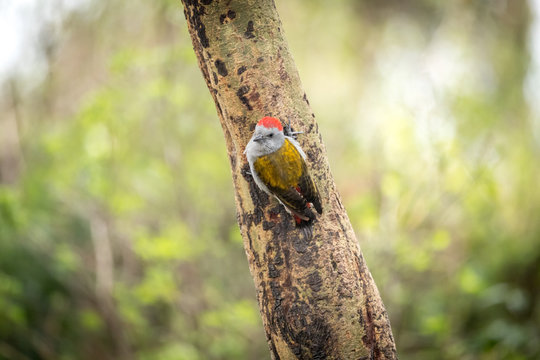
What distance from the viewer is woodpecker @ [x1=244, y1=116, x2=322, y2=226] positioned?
1810mm

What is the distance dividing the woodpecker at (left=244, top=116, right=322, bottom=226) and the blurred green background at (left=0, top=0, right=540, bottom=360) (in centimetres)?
185

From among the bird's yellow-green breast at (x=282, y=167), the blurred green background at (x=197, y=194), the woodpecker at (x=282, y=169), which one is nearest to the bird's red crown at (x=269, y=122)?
the woodpecker at (x=282, y=169)

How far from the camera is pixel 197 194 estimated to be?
4.98 meters

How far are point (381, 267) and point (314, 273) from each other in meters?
2.80

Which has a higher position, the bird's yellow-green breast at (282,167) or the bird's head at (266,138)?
the bird's head at (266,138)

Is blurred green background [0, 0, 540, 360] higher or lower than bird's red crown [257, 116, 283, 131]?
higher

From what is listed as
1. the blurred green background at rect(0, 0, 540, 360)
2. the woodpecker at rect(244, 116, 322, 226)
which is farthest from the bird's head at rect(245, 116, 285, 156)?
the blurred green background at rect(0, 0, 540, 360)

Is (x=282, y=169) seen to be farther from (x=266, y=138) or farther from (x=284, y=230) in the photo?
(x=284, y=230)

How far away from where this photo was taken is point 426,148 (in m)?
4.21

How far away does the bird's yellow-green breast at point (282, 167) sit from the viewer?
73.4 inches

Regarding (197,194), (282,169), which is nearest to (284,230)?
(282,169)

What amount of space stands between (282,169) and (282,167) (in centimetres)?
1

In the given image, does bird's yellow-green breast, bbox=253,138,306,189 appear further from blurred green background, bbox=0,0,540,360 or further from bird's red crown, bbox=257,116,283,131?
blurred green background, bbox=0,0,540,360

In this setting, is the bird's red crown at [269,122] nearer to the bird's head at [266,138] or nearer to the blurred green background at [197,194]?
the bird's head at [266,138]
